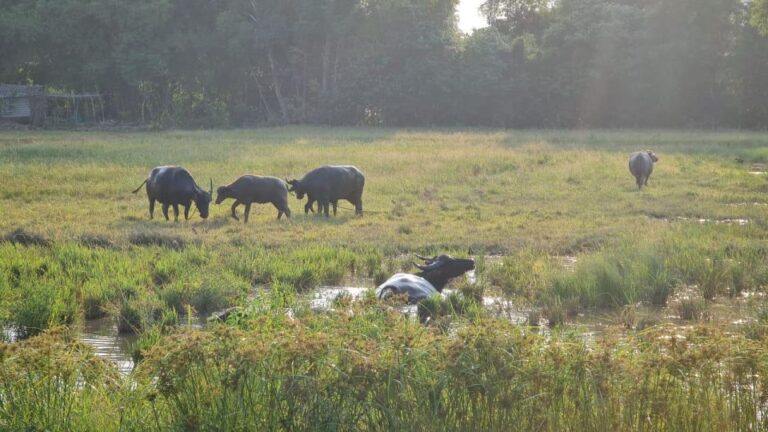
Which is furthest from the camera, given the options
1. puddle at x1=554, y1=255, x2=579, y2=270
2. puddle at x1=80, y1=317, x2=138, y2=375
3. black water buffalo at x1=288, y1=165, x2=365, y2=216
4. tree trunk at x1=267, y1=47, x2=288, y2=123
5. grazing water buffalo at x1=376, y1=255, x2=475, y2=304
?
tree trunk at x1=267, y1=47, x2=288, y2=123

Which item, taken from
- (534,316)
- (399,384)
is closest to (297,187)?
(534,316)

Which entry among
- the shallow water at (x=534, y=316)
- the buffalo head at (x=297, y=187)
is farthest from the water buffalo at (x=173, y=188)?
the shallow water at (x=534, y=316)

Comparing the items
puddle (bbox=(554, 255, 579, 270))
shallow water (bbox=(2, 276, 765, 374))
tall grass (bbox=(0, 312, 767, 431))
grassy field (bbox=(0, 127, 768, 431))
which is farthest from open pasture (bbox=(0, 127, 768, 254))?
tall grass (bbox=(0, 312, 767, 431))

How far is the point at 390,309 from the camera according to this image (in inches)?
237

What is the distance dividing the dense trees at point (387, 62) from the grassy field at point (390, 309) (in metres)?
23.1

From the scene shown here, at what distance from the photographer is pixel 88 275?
998 cm

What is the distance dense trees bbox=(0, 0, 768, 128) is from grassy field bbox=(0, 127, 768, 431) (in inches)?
911

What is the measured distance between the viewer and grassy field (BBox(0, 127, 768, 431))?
499cm

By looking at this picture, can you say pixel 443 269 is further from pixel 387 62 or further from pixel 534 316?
pixel 387 62

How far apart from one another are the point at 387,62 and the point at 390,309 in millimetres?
43421

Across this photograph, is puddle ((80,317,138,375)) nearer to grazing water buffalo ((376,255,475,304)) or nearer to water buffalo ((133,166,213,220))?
grazing water buffalo ((376,255,475,304))

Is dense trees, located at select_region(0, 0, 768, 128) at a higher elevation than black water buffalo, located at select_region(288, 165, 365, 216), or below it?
higher

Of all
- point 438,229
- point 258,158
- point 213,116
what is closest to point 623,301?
point 438,229

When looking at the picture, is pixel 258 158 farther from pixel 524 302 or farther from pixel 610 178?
pixel 524 302
